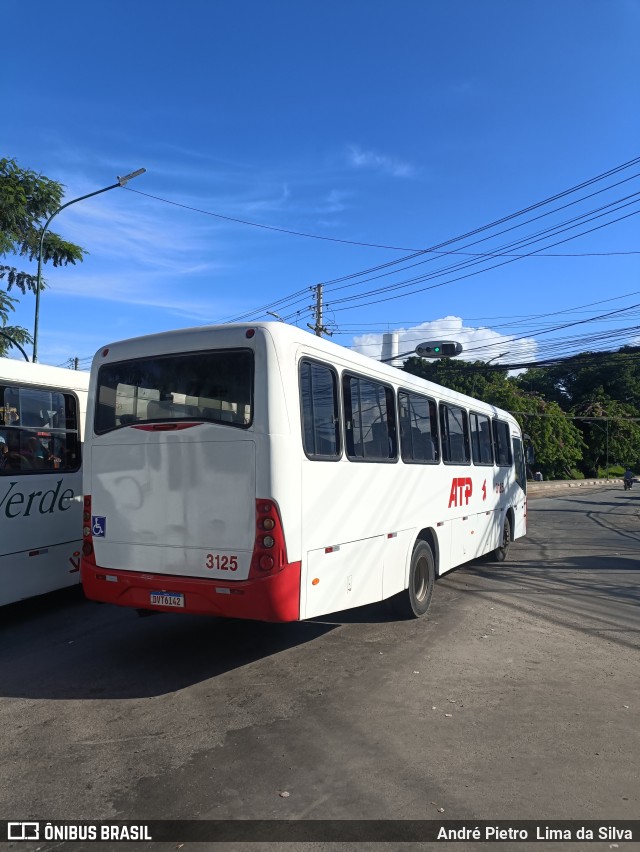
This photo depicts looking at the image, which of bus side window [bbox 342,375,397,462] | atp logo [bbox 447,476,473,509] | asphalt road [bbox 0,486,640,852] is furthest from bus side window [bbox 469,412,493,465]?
bus side window [bbox 342,375,397,462]

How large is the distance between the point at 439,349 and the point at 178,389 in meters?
15.1

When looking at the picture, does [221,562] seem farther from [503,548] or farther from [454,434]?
[503,548]

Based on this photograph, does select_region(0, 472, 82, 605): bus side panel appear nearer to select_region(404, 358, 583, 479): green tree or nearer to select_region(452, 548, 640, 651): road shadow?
select_region(452, 548, 640, 651): road shadow

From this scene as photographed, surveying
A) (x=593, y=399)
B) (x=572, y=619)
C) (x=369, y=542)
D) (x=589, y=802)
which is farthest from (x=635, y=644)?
(x=593, y=399)

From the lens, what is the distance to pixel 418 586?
7824mm

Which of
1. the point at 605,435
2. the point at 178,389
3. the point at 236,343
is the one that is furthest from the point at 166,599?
the point at 605,435

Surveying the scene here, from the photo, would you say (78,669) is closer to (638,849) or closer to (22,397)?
(22,397)

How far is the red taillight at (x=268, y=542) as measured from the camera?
5.13 meters

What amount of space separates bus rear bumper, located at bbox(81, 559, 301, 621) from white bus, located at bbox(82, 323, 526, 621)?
1 centimetres

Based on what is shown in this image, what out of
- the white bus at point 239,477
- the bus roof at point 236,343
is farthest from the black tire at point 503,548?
the bus roof at point 236,343

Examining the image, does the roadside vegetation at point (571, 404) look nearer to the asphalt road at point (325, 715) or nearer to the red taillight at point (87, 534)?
the asphalt road at point (325, 715)

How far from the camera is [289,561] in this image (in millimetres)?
5191

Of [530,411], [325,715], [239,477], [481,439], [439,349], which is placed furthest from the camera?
[530,411]

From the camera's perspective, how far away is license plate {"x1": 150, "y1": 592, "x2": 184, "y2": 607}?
17.8ft
